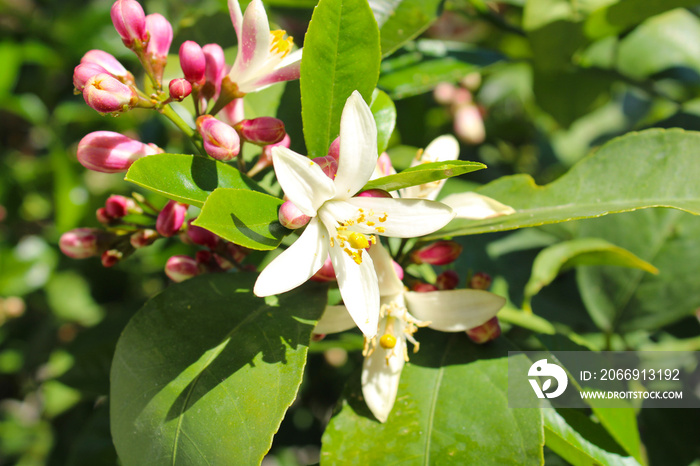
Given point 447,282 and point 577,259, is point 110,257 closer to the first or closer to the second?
point 447,282

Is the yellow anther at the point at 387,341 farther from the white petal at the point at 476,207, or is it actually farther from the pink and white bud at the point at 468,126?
the pink and white bud at the point at 468,126

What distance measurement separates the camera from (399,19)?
1139mm

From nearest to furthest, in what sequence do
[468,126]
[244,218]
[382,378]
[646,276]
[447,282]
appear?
[244,218], [382,378], [447,282], [646,276], [468,126]

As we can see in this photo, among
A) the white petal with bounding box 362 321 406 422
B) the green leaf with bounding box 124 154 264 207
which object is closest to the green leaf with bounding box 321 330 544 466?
the white petal with bounding box 362 321 406 422

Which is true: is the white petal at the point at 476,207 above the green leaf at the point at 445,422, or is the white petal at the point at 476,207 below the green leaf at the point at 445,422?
above

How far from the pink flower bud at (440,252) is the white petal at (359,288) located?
22 centimetres

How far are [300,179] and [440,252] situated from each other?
1.17 ft

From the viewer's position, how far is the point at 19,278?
6.77 feet

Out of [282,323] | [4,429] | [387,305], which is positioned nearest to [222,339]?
[282,323]

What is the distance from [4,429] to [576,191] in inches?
102

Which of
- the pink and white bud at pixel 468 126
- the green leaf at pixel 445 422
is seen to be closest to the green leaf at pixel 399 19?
the green leaf at pixel 445 422

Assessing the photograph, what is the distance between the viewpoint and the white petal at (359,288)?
0.78 m

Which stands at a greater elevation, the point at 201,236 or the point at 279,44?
the point at 279,44

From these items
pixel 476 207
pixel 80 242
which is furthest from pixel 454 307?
pixel 80 242
